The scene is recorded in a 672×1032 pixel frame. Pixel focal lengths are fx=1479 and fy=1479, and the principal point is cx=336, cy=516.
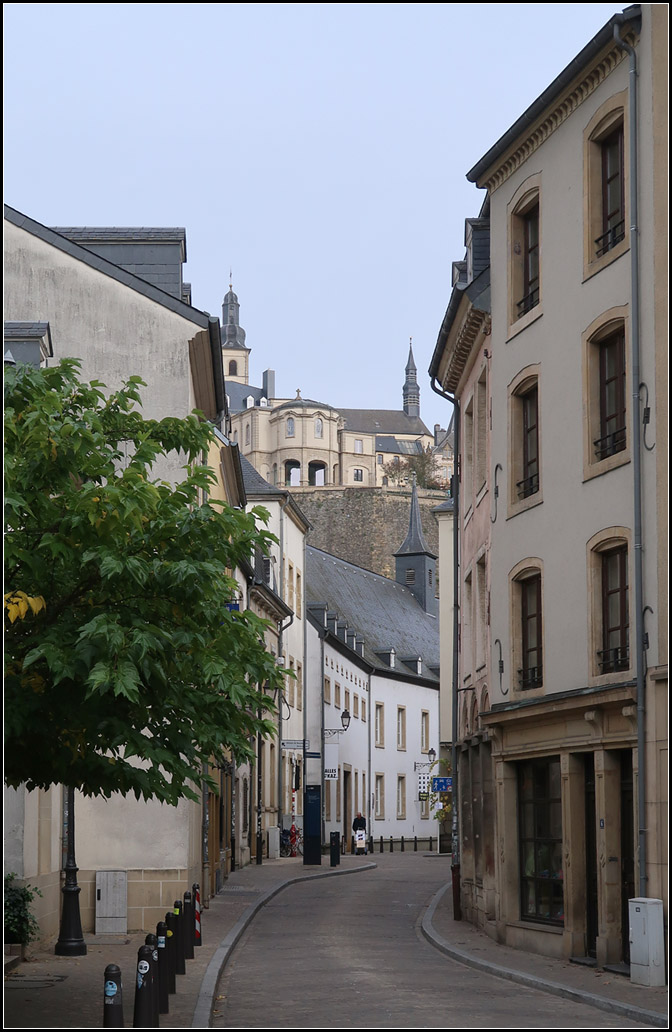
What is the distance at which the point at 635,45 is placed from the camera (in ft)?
57.2

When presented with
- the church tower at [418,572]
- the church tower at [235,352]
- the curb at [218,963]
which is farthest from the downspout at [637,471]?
the church tower at [235,352]

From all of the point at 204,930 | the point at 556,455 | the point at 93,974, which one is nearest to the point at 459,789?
the point at 204,930

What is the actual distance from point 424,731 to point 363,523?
51.2m

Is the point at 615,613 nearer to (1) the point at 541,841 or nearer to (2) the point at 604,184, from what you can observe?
(1) the point at 541,841

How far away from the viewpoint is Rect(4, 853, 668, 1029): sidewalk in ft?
42.1

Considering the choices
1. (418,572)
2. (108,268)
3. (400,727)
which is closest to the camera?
(108,268)

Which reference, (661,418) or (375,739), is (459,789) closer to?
(661,418)

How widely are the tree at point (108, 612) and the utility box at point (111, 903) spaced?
9.47 meters

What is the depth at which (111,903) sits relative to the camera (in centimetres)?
2058

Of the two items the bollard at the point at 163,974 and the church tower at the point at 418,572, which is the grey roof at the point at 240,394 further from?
the bollard at the point at 163,974

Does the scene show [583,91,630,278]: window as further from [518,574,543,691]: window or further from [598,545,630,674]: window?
[518,574,543,691]: window

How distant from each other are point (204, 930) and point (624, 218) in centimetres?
1165

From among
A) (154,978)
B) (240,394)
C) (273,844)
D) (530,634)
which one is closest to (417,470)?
(240,394)

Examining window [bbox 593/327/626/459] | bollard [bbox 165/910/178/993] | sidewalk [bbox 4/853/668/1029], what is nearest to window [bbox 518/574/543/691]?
window [bbox 593/327/626/459]
